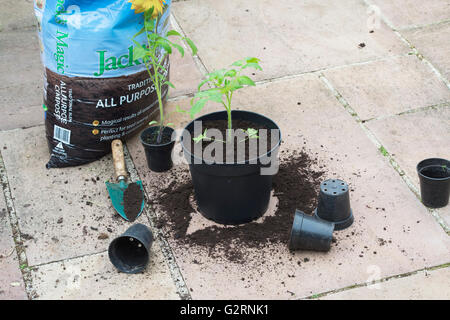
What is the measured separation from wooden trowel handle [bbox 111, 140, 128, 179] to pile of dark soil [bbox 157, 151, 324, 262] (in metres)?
0.27

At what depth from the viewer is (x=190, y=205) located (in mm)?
3543

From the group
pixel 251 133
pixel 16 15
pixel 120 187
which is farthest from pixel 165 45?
pixel 16 15

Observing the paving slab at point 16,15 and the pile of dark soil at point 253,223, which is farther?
the paving slab at point 16,15

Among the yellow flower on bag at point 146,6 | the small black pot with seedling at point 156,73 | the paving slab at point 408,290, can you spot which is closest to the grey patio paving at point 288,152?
the paving slab at point 408,290

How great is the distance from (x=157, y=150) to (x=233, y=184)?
25.1 inches

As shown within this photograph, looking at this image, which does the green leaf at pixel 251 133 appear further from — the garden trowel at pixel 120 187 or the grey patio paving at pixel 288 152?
the garden trowel at pixel 120 187

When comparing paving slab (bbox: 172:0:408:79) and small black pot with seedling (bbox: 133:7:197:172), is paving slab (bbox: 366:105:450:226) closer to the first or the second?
paving slab (bbox: 172:0:408:79)

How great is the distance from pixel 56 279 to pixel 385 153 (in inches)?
77.7

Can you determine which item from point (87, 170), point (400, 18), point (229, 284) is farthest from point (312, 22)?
point (229, 284)

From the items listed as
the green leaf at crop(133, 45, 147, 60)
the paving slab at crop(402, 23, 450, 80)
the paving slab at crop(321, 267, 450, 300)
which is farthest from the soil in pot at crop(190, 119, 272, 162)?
the paving slab at crop(402, 23, 450, 80)

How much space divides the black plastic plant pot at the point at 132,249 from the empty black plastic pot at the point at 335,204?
34.8 inches

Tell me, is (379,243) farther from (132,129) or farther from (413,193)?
(132,129)

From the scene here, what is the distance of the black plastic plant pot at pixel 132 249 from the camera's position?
3.16m

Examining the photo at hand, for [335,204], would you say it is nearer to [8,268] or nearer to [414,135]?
[414,135]
